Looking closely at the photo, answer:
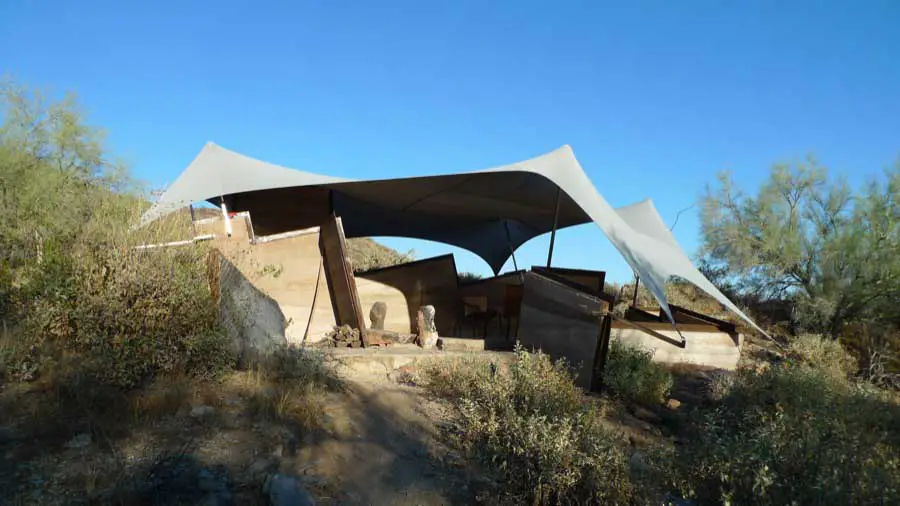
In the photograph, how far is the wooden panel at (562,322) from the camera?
267 inches

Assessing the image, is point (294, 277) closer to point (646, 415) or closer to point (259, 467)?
point (259, 467)

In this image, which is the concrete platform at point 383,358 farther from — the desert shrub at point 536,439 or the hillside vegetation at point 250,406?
the desert shrub at point 536,439

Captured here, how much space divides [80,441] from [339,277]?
4.61 metres

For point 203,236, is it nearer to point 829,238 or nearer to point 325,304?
point 325,304

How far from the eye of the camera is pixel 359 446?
4.40 meters

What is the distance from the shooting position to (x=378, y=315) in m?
9.41

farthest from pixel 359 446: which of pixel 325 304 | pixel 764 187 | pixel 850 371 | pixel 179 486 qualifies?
pixel 764 187

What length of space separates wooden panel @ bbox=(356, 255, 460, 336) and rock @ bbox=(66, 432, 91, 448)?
602 centimetres

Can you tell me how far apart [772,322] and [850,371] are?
4284 millimetres

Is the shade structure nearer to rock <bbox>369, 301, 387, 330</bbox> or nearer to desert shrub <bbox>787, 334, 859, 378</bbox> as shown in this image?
rock <bbox>369, 301, 387, 330</bbox>

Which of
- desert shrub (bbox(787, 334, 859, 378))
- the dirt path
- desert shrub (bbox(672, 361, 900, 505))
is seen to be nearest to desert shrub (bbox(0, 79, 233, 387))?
the dirt path

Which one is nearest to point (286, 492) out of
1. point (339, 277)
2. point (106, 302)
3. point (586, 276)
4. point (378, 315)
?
point (106, 302)

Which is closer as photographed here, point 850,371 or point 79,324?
point 79,324

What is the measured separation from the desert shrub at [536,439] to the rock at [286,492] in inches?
53.0
